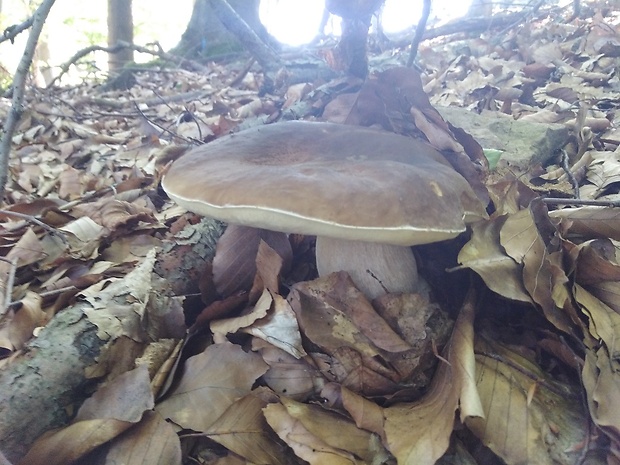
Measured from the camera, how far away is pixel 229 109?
3.72 m

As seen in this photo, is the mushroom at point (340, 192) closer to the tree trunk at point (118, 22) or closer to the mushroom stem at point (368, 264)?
the mushroom stem at point (368, 264)

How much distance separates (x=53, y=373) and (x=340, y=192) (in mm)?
788

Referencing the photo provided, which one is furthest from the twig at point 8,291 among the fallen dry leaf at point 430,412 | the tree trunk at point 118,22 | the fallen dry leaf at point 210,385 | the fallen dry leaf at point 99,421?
the tree trunk at point 118,22

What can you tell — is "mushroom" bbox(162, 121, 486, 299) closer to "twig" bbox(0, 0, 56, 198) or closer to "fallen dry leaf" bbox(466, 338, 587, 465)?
"fallen dry leaf" bbox(466, 338, 587, 465)

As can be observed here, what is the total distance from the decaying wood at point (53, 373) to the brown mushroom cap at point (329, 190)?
0.37 metres

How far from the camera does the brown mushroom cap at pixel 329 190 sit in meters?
0.98

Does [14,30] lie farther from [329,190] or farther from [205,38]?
[205,38]

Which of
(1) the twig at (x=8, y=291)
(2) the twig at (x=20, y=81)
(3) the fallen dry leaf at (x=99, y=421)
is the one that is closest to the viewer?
(3) the fallen dry leaf at (x=99, y=421)

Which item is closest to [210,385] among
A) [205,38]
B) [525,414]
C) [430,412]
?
[430,412]

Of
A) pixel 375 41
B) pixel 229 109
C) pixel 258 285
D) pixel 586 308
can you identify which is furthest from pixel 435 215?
pixel 375 41

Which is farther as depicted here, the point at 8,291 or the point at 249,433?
the point at 8,291

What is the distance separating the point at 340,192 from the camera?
100cm

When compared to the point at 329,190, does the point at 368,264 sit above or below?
below

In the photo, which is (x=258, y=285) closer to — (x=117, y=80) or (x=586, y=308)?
(x=586, y=308)
